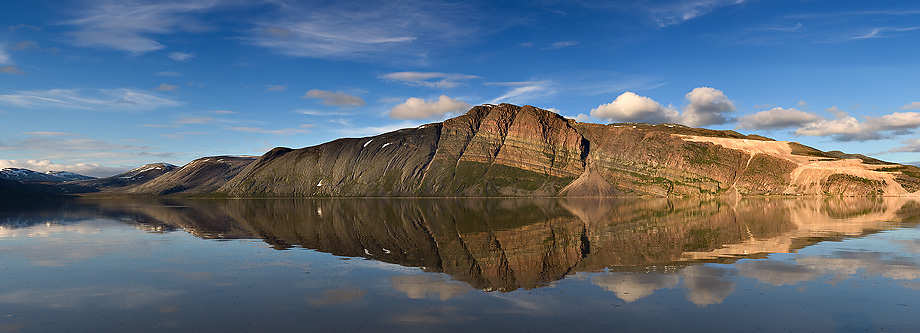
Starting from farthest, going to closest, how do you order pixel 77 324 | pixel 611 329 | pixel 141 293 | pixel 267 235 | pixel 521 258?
pixel 267 235
pixel 521 258
pixel 141 293
pixel 77 324
pixel 611 329

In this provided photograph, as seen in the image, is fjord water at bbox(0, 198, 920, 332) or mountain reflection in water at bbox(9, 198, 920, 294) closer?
fjord water at bbox(0, 198, 920, 332)

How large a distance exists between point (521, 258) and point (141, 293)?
21.4 meters

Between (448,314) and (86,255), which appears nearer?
(448,314)

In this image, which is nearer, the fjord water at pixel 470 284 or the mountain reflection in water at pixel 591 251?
the fjord water at pixel 470 284

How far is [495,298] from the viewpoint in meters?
21.3

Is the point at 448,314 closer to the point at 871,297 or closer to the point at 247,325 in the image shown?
the point at 247,325

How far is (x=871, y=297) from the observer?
68.4ft

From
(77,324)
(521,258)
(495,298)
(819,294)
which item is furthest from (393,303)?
(819,294)

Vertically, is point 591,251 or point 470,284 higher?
point 591,251

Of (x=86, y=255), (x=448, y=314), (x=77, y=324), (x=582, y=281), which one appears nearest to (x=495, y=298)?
(x=448, y=314)

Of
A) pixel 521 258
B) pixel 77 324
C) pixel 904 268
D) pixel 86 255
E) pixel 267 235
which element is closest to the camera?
pixel 77 324

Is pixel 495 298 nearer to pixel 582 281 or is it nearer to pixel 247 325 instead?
pixel 582 281

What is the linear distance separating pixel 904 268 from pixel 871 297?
10.6 m

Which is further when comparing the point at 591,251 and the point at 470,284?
the point at 591,251
